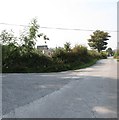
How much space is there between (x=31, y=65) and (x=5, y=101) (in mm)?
18479

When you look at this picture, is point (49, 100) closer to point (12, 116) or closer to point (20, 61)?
point (12, 116)

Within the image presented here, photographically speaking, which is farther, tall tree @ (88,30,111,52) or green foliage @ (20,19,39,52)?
tall tree @ (88,30,111,52)

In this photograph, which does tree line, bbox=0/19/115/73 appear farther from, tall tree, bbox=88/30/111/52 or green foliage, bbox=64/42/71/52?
tall tree, bbox=88/30/111/52

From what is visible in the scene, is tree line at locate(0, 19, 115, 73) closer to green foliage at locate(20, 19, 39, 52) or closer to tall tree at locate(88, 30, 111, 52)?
green foliage at locate(20, 19, 39, 52)

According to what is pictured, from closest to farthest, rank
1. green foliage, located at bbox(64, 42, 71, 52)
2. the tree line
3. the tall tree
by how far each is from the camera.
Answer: the tree line
green foliage, located at bbox(64, 42, 71, 52)
the tall tree

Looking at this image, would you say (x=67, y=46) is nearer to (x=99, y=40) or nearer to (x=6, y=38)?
(x=6, y=38)

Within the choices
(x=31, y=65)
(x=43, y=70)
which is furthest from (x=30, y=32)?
(x=43, y=70)

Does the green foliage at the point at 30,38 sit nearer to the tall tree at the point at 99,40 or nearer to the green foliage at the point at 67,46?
the green foliage at the point at 67,46

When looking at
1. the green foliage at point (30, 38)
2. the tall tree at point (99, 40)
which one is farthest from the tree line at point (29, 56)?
the tall tree at point (99, 40)

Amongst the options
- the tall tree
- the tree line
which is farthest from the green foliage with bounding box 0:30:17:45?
the tall tree

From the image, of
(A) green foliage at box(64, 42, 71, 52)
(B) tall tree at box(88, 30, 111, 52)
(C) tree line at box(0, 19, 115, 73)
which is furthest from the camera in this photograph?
(B) tall tree at box(88, 30, 111, 52)

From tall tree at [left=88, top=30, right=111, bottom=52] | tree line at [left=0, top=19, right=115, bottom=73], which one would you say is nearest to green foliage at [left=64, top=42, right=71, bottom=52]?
tree line at [left=0, top=19, right=115, bottom=73]

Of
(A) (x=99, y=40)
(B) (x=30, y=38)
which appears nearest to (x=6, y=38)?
(B) (x=30, y=38)

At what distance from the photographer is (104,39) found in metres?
90.4
